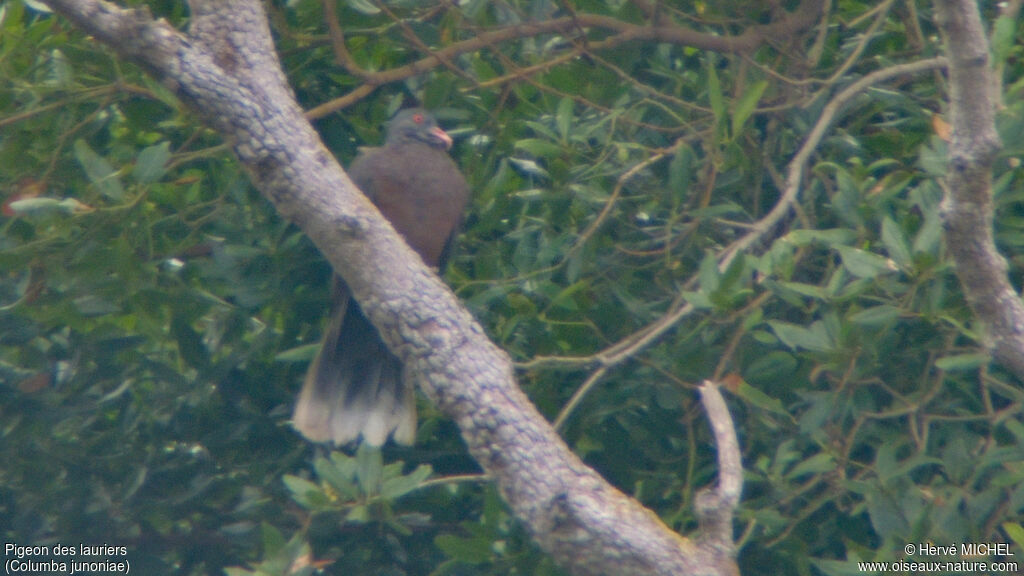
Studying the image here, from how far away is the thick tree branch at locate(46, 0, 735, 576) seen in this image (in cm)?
253

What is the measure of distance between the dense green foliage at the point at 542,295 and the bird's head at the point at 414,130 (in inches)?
10.2

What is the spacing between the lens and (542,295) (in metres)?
3.45

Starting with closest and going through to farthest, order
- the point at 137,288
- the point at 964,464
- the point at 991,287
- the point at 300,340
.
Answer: the point at 991,287 → the point at 964,464 → the point at 137,288 → the point at 300,340

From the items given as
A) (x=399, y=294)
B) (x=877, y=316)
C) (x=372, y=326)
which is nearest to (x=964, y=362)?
(x=877, y=316)

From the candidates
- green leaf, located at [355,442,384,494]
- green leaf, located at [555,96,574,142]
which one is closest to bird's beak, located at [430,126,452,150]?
green leaf, located at [555,96,574,142]

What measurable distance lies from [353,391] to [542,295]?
3.01ft

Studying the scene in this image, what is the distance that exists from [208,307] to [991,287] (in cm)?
238

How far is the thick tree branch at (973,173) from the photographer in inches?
89.7

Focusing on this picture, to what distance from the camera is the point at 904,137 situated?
3469mm

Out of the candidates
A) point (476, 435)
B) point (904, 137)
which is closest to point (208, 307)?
point (476, 435)

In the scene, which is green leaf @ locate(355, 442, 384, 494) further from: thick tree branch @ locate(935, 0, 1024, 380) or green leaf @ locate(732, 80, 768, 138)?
thick tree branch @ locate(935, 0, 1024, 380)

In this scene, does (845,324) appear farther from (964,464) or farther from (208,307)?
(208,307)

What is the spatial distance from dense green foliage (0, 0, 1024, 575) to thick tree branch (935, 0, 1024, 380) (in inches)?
11.2

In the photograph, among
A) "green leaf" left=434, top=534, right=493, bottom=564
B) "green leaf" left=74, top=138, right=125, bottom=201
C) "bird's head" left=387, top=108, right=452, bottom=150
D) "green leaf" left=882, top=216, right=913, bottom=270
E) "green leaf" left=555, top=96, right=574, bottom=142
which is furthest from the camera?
"bird's head" left=387, top=108, right=452, bottom=150
